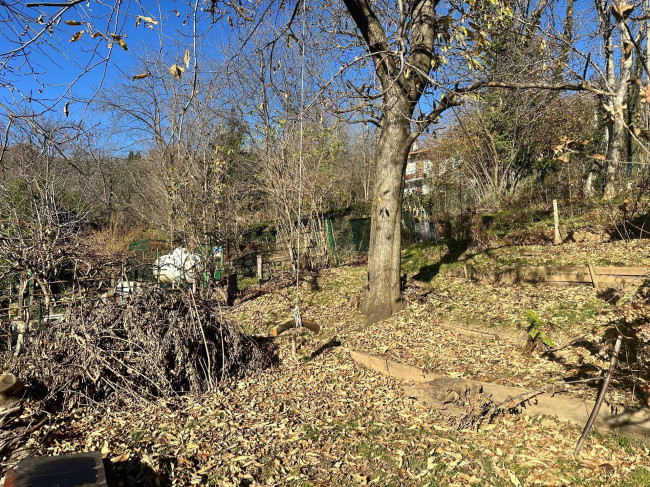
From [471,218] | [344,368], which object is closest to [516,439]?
[344,368]

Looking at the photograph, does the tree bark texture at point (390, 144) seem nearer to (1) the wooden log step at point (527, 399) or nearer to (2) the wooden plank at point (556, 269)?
(1) the wooden log step at point (527, 399)

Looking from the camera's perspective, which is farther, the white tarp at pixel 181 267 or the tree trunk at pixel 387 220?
the tree trunk at pixel 387 220

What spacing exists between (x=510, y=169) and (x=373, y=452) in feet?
43.1

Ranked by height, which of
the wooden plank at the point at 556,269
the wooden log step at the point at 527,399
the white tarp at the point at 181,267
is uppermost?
the white tarp at the point at 181,267

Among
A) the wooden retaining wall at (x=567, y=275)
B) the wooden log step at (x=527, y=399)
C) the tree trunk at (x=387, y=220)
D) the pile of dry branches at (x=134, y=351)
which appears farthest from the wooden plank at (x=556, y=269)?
the pile of dry branches at (x=134, y=351)

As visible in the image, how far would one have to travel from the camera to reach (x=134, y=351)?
Result: 4.57m

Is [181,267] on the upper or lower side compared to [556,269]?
upper

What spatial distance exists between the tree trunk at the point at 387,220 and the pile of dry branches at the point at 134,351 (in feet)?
7.28

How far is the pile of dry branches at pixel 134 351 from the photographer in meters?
4.37

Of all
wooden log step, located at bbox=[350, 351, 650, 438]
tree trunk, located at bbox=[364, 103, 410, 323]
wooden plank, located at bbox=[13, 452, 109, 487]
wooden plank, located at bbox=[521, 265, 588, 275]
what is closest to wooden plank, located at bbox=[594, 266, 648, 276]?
wooden plank, located at bbox=[521, 265, 588, 275]

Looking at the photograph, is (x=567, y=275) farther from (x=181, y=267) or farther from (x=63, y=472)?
(x=63, y=472)

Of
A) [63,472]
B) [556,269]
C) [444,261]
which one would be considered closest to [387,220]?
[556,269]

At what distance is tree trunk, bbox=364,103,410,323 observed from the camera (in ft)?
19.8

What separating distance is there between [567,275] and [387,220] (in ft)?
9.20
